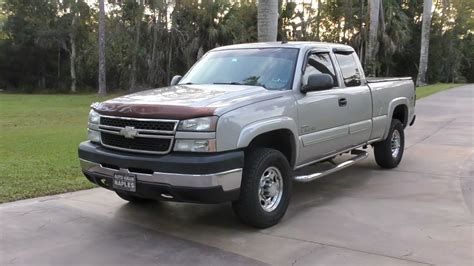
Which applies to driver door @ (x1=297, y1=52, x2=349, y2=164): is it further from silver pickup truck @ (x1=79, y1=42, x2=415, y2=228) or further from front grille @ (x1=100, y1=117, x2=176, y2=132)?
front grille @ (x1=100, y1=117, x2=176, y2=132)

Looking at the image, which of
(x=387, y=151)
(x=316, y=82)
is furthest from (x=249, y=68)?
(x=387, y=151)

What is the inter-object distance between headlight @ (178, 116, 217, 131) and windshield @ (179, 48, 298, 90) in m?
1.33

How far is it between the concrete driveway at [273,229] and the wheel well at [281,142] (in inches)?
27.7

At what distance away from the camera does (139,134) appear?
16.5 ft

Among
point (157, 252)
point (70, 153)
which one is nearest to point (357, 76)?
point (157, 252)

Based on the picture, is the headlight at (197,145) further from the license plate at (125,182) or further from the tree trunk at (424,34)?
the tree trunk at (424,34)

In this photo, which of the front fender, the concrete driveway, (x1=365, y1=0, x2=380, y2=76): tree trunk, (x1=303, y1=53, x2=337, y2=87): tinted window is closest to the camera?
the concrete driveway

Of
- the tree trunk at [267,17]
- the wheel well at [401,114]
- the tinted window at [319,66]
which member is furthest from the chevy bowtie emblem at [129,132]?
the tree trunk at [267,17]

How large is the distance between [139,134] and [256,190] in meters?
1.29

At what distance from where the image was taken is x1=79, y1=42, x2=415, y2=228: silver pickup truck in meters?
4.82

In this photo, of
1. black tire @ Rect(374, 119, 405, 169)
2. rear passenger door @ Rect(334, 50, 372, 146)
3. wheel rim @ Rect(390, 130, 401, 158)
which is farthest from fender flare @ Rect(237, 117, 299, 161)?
wheel rim @ Rect(390, 130, 401, 158)

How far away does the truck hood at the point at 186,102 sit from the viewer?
4.88 metres

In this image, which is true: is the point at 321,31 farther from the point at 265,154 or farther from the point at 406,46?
the point at 265,154

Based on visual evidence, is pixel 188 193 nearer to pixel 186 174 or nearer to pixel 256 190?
pixel 186 174
